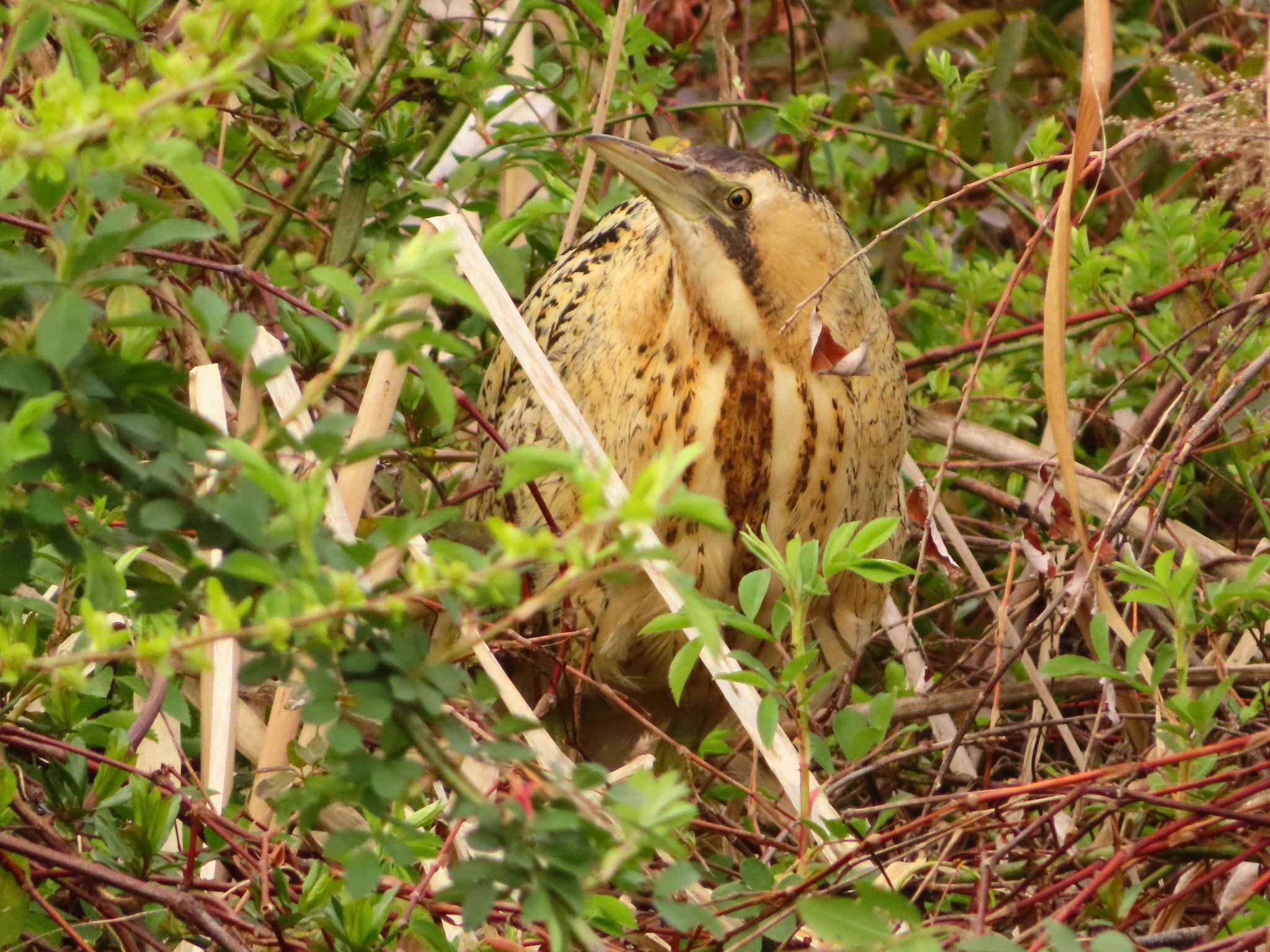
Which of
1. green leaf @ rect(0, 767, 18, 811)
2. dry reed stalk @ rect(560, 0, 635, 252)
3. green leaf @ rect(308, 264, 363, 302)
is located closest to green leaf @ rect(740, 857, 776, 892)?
green leaf @ rect(0, 767, 18, 811)

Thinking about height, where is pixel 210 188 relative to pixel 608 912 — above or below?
above

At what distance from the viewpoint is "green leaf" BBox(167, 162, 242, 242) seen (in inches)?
34.9

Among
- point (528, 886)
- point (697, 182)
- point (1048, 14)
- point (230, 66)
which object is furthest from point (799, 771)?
point (1048, 14)

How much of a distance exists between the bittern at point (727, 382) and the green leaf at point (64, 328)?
1.13 m

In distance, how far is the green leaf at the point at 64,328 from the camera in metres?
0.87

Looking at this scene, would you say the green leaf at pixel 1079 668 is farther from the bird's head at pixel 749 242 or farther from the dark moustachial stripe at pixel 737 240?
the dark moustachial stripe at pixel 737 240

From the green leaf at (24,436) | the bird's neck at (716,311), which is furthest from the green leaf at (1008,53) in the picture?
the green leaf at (24,436)

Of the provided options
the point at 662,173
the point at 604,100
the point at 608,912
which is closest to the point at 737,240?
the point at 662,173

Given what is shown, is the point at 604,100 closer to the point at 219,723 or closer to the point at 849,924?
the point at 219,723

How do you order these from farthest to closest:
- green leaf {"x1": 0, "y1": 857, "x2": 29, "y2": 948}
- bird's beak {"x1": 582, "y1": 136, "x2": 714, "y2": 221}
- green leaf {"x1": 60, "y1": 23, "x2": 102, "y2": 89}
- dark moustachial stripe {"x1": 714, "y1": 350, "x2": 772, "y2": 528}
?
dark moustachial stripe {"x1": 714, "y1": 350, "x2": 772, "y2": 528}, bird's beak {"x1": 582, "y1": 136, "x2": 714, "y2": 221}, green leaf {"x1": 0, "y1": 857, "x2": 29, "y2": 948}, green leaf {"x1": 60, "y1": 23, "x2": 102, "y2": 89}

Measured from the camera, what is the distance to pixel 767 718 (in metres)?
1.37

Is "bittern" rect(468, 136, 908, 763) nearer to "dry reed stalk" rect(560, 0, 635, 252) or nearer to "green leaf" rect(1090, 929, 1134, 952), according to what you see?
"dry reed stalk" rect(560, 0, 635, 252)

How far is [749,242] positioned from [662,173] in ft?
0.45

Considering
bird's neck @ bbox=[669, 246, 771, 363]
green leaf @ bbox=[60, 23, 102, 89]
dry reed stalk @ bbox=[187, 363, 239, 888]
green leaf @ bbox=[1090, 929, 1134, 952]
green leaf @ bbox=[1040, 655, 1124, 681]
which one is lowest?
dry reed stalk @ bbox=[187, 363, 239, 888]
